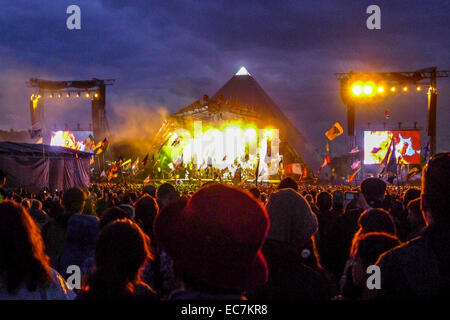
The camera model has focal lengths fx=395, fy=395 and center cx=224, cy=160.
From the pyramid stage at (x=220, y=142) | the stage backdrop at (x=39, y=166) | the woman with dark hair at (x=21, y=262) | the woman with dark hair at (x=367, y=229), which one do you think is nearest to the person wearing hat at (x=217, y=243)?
the woman with dark hair at (x=21, y=262)

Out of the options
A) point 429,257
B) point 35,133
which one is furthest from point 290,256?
point 35,133

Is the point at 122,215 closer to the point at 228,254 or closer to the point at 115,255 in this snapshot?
the point at 115,255

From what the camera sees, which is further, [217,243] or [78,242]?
[78,242]

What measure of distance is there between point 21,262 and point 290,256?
1.52 meters

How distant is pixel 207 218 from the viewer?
1649mm

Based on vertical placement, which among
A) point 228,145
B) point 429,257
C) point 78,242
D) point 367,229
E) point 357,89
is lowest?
point 78,242

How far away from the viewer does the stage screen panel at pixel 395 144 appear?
131ft

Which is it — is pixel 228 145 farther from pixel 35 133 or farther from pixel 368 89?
pixel 35 133

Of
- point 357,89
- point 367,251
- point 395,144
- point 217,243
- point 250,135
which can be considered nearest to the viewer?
point 217,243

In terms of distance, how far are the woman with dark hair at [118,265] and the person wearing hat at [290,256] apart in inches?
27.1

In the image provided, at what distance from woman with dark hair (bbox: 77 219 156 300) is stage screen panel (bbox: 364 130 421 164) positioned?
40315mm

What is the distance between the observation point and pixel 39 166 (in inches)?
717

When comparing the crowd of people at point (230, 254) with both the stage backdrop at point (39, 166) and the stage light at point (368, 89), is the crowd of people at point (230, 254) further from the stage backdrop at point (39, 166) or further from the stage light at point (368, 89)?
the stage light at point (368, 89)
